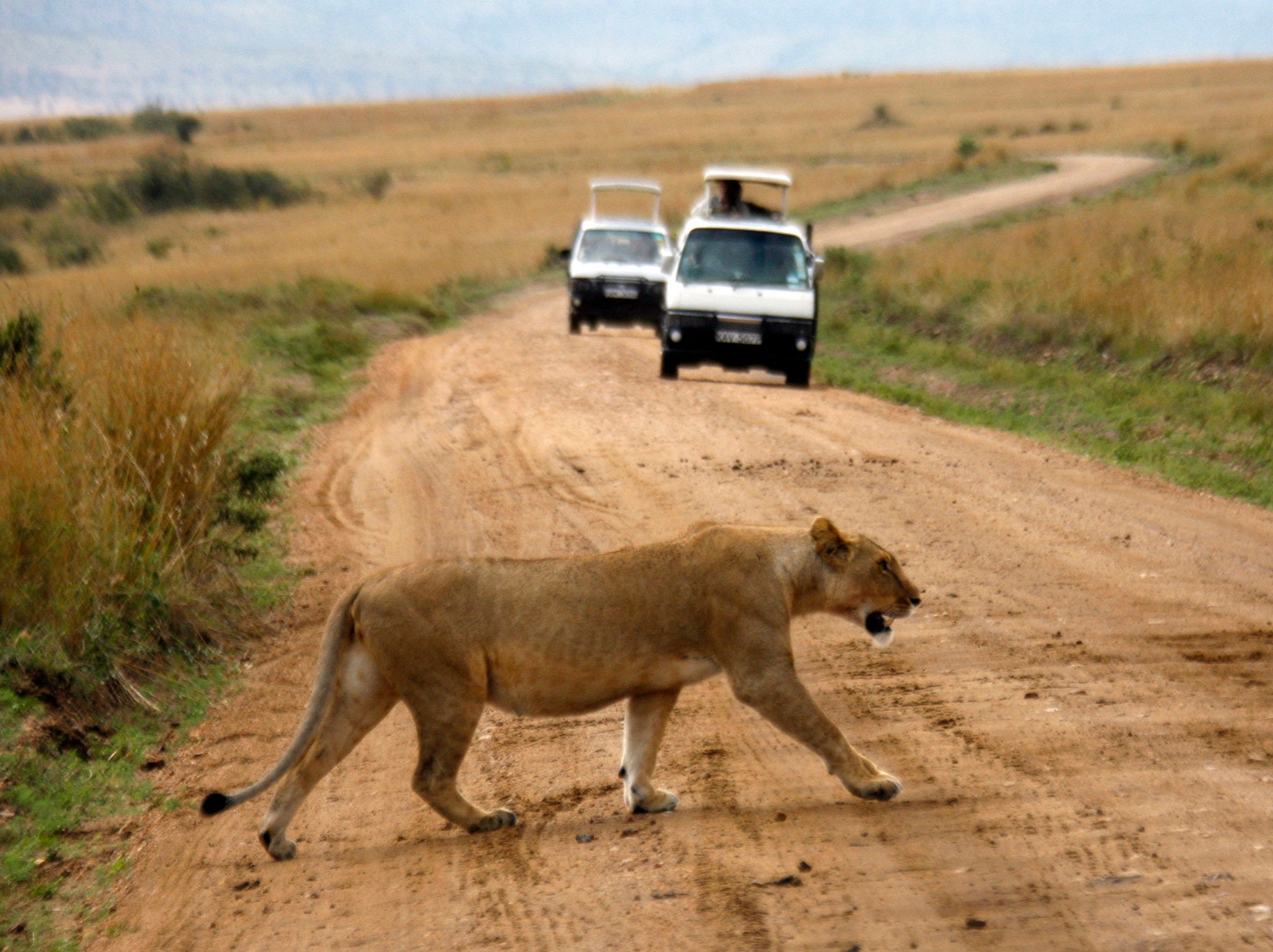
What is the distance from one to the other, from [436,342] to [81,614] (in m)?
14.4

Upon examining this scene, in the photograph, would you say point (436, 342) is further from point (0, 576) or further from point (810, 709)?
point (810, 709)

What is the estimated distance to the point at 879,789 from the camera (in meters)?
5.11

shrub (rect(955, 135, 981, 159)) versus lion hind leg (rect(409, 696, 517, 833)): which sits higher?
lion hind leg (rect(409, 696, 517, 833))

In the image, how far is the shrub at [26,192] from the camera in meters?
47.4

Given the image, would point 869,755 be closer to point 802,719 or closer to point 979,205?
point 802,719

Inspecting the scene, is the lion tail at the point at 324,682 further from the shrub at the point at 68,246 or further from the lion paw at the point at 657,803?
the shrub at the point at 68,246

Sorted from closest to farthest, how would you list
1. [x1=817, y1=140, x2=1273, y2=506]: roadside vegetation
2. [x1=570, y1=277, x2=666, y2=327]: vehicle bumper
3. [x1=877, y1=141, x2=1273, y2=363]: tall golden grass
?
[x1=817, y1=140, x2=1273, y2=506]: roadside vegetation, [x1=877, y1=141, x2=1273, y2=363]: tall golden grass, [x1=570, y1=277, x2=666, y2=327]: vehicle bumper

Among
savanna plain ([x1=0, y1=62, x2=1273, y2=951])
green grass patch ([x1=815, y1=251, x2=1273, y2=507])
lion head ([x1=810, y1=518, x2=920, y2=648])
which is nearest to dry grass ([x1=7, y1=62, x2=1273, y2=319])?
savanna plain ([x1=0, y1=62, x2=1273, y2=951])

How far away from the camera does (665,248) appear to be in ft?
75.9

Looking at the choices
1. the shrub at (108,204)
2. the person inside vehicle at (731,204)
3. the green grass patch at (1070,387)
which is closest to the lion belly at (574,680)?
the green grass patch at (1070,387)

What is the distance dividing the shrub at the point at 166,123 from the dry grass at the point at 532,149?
1.60 meters

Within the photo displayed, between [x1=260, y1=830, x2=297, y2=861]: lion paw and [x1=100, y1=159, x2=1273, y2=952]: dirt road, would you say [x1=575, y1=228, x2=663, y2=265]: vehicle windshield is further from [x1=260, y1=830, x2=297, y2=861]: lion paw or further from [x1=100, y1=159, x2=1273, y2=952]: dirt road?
[x1=260, y1=830, x2=297, y2=861]: lion paw

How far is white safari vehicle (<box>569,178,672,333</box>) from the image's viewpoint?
22.0 meters

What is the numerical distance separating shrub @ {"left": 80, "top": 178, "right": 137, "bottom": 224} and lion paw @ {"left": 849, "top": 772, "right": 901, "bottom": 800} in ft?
145
